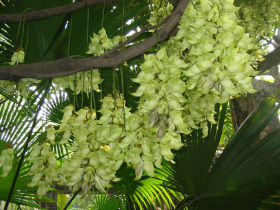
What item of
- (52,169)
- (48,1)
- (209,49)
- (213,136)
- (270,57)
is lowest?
(52,169)

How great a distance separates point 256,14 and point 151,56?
134 cm

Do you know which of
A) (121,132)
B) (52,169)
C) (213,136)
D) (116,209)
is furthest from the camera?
(116,209)

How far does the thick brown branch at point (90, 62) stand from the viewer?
0.90 m

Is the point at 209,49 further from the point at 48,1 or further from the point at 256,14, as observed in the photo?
the point at 256,14

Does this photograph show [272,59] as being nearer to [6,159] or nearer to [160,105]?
[160,105]

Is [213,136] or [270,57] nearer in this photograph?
[213,136]

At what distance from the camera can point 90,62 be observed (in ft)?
3.02

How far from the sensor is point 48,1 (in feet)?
5.32

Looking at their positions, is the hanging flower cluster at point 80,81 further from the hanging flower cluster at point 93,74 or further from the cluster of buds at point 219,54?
the cluster of buds at point 219,54

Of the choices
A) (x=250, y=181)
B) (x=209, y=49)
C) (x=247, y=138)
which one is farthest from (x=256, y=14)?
(x=209, y=49)

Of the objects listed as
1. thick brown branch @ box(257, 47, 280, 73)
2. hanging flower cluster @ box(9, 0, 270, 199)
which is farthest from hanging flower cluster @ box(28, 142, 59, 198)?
thick brown branch @ box(257, 47, 280, 73)

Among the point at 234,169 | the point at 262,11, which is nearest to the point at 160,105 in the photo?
the point at 234,169

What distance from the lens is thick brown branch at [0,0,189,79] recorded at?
0.90 m

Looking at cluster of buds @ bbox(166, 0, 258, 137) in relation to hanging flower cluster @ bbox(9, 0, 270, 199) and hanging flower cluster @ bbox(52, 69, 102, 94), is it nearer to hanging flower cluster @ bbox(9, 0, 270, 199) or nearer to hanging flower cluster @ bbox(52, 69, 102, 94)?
hanging flower cluster @ bbox(9, 0, 270, 199)
